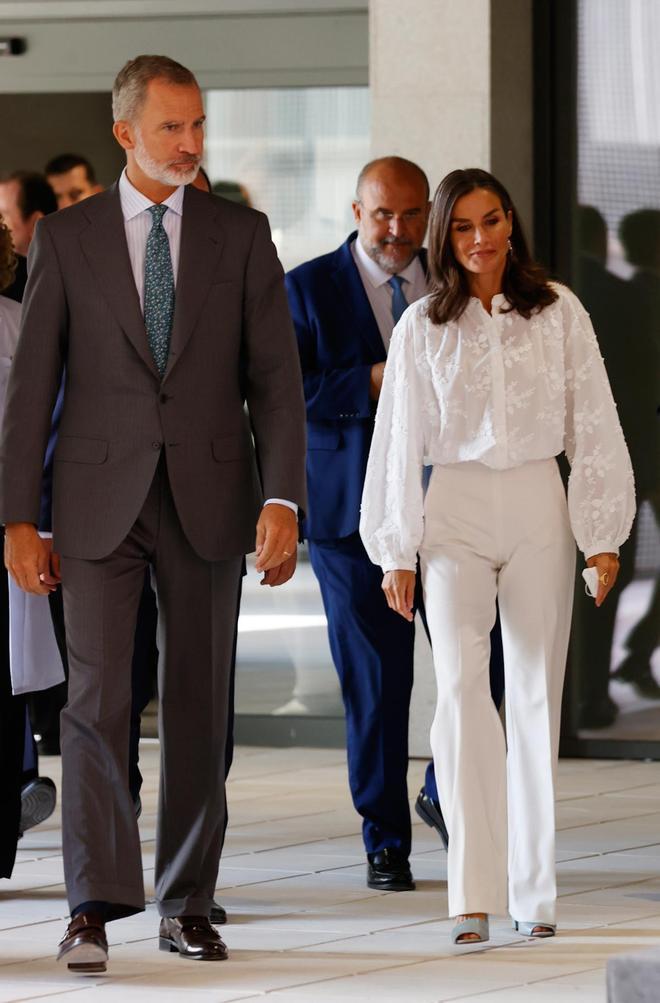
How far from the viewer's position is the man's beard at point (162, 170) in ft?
15.3

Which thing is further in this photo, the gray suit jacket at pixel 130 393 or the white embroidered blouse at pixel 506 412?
the white embroidered blouse at pixel 506 412

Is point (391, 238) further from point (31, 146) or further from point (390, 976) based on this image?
point (31, 146)

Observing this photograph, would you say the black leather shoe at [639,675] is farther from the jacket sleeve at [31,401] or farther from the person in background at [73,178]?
the jacket sleeve at [31,401]

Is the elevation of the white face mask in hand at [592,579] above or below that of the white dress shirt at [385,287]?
below

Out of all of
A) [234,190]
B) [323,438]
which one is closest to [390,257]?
[323,438]

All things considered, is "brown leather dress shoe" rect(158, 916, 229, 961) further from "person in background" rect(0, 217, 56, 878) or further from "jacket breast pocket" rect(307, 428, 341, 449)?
"jacket breast pocket" rect(307, 428, 341, 449)

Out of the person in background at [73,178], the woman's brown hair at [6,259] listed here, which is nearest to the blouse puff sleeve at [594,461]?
the woman's brown hair at [6,259]

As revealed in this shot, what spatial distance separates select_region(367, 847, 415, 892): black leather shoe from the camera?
556 centimetres

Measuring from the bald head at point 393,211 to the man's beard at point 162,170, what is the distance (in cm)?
114

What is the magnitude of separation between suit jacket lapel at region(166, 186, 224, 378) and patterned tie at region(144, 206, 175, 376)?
0.09 ft

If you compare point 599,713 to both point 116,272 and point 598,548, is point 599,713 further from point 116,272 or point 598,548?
point 116,272

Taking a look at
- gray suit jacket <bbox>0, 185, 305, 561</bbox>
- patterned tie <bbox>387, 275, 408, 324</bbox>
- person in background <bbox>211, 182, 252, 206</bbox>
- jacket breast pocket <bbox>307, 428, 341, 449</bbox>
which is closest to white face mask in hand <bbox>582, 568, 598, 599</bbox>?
gray suit jacket <bbox>0, 185, 305, 561</bbox>

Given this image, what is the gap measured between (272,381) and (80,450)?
462 millimetres

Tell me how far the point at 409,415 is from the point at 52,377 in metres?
0.86
